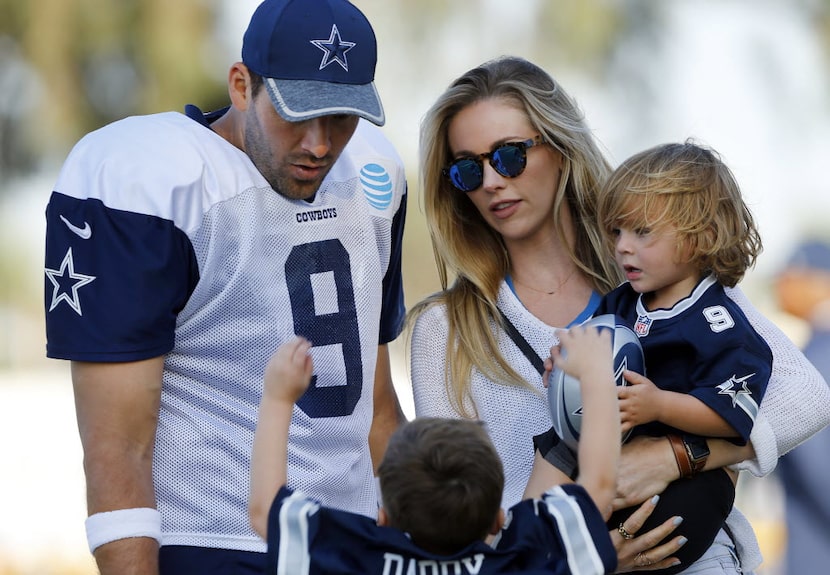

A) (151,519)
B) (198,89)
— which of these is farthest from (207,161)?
(198,89)

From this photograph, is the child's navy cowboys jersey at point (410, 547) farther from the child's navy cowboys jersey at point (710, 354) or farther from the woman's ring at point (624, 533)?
the child's navy cowboys jersey at point (710, 354)

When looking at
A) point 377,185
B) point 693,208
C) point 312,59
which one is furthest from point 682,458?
point 312,59

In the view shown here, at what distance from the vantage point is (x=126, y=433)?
2766 millimetres

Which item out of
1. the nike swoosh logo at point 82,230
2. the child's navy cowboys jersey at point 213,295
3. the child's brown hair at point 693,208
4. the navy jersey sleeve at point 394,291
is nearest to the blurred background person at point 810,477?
the child's brown hair at point 693,208

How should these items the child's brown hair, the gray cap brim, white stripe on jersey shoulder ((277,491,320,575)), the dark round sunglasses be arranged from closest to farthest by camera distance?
1. white stripe on jersey shoulder ((277,491,320,575))
2. the gray cap brim
3. the child's brown hair
4. the dark round sunglasses

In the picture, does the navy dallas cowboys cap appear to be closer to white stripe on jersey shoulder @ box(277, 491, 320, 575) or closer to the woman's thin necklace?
the woman's thin necklace

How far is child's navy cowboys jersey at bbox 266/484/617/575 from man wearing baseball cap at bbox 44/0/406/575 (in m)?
0.55

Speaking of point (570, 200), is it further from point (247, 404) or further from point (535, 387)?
point (247, 404)

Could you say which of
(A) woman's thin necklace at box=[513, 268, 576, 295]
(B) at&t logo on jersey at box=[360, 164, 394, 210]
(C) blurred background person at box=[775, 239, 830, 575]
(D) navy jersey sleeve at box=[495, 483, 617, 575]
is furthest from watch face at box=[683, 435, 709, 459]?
(C) blurred background person at box=[775, 239, 830, 575]

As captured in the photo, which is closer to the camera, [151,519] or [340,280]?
[151,519]

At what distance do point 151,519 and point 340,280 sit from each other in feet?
2.48

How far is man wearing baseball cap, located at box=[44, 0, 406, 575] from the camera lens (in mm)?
2756

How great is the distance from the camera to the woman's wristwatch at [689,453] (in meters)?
2.93

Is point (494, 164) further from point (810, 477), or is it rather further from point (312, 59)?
point (810, 477)
